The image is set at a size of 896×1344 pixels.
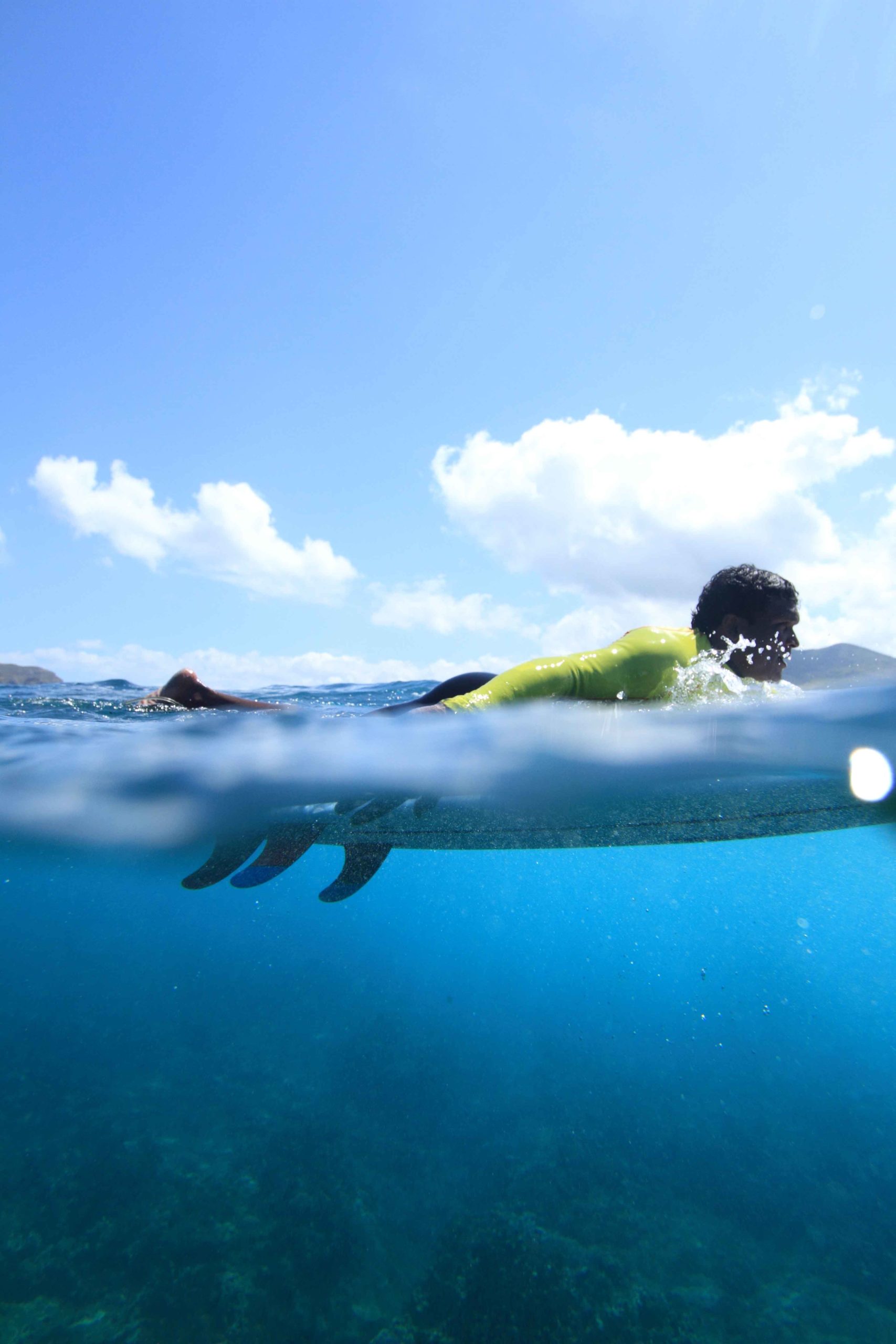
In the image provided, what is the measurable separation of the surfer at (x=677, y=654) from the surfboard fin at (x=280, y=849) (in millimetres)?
3901

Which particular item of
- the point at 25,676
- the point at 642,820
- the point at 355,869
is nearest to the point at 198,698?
the point at 355,869

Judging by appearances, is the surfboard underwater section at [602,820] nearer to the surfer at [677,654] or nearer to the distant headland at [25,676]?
the surfer at [677,654]

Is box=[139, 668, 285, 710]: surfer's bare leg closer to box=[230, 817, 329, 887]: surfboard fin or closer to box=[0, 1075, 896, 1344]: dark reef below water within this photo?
box=[230, 817, 329, 887]: surfboard fin

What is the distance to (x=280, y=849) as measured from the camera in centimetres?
942

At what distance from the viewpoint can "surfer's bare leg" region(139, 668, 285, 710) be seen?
7320 mm

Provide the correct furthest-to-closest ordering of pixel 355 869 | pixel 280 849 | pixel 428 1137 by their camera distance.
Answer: pixel 355 869
pixel 280 849
pixel 428 1137

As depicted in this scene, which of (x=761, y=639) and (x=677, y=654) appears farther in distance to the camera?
(x=761, y=639)

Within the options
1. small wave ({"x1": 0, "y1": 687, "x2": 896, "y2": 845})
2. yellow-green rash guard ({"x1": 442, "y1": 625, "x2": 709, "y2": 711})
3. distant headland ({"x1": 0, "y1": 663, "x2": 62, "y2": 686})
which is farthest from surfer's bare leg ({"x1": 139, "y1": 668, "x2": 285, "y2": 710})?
distant headland ({"x1": 0, "y1": 663, "x2": 62, "y2": 686})

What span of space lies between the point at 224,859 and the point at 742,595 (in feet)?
26.4

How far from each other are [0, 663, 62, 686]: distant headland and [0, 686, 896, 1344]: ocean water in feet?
16.3

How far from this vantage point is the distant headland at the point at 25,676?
16844 mm

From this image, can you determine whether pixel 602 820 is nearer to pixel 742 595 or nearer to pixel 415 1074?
pixel 415 1074

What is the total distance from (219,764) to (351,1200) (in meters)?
3.99

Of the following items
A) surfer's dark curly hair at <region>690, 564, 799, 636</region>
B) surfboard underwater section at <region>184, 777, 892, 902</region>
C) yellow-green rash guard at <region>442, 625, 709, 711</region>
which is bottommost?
surfboard underwater section at <region>184, 777, 892, 902</region>
